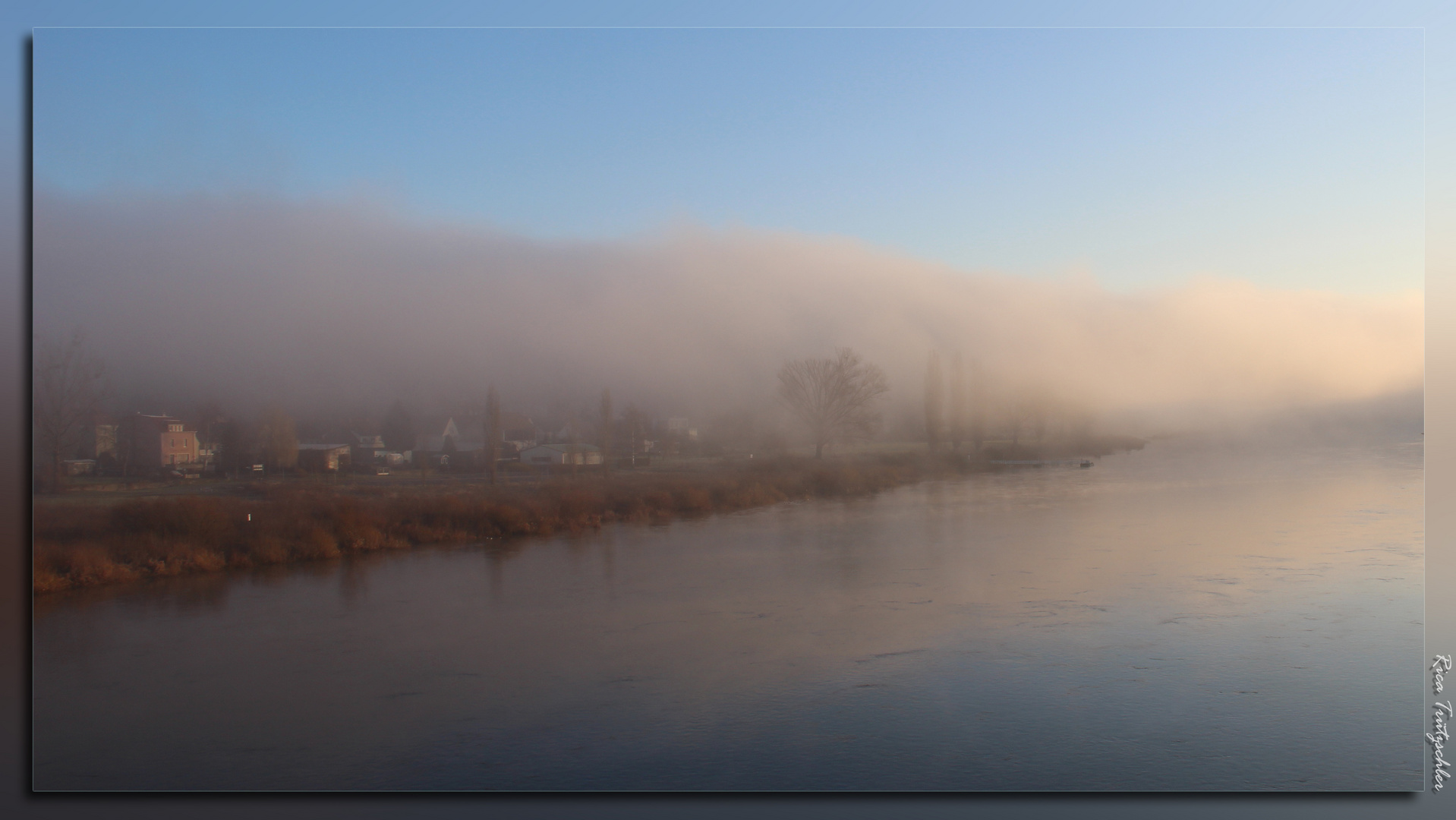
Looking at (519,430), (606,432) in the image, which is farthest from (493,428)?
(606,432)

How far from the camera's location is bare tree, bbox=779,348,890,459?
6961 millimetres

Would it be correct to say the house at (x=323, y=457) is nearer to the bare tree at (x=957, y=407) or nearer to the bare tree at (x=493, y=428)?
the bare tree at (x=493, y=428)

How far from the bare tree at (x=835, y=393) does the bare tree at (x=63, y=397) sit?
501 centimetres

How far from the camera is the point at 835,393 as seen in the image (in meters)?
7.13

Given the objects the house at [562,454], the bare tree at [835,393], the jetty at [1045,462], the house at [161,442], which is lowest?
the jetty at [1045,462]

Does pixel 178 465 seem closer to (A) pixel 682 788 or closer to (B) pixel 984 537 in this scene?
(A) pixel 682 788

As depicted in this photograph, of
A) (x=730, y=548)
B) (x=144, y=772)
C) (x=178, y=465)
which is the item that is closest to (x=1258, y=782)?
(x=730, y=548)

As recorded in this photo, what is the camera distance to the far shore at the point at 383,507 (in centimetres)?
624

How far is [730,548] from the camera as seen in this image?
789 cm

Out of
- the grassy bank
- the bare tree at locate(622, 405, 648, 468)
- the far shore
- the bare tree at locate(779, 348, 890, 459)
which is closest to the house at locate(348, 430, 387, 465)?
the far shore

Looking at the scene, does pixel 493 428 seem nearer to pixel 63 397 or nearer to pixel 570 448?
pixel 570 448

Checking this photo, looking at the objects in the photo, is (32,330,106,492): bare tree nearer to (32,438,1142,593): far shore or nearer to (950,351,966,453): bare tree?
(32,438,1142,593): far shore

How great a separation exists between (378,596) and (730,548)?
120 inches

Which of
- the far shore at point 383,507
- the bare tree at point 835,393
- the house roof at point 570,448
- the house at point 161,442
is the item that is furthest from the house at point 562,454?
the house at point 161,442
